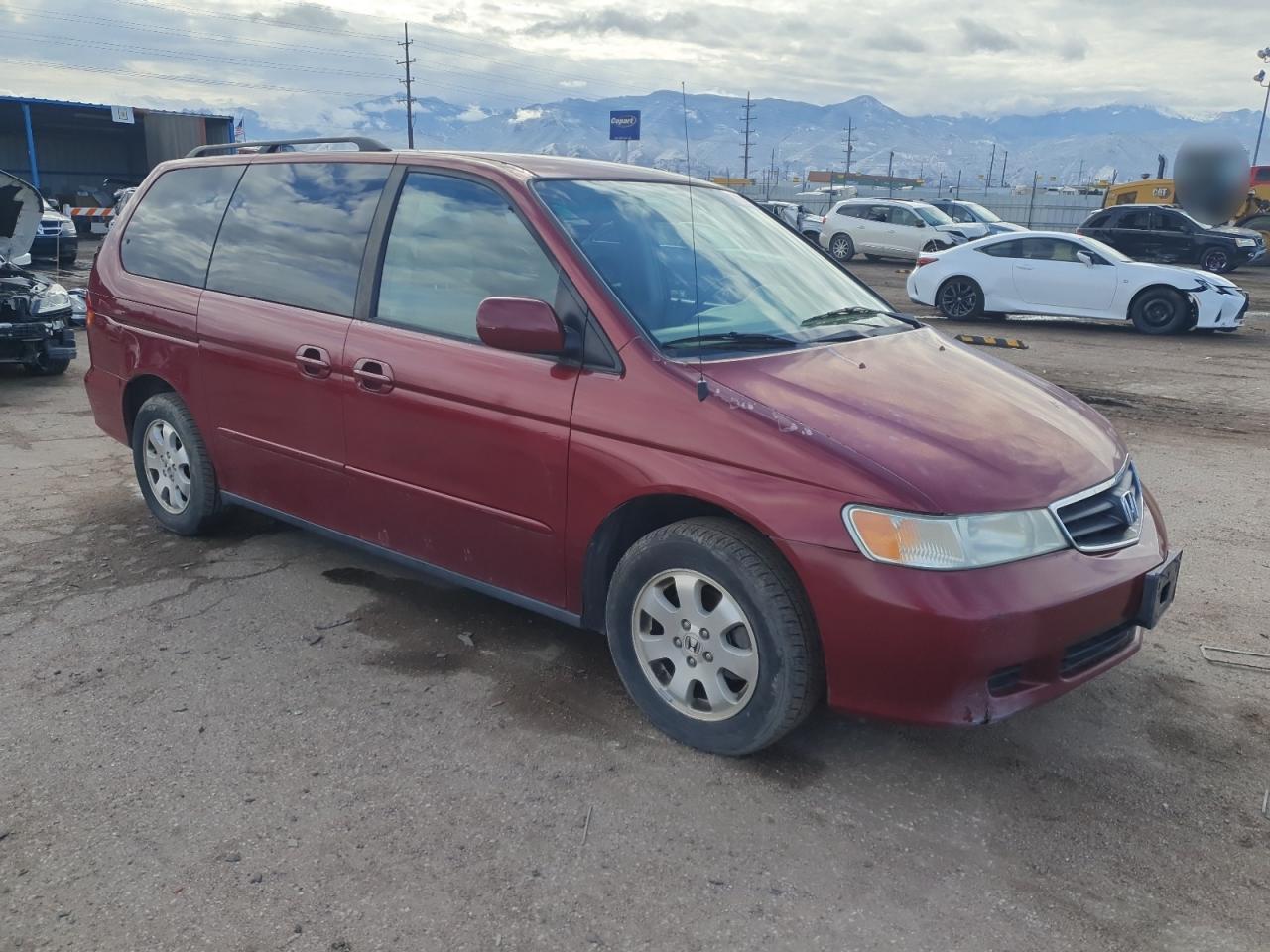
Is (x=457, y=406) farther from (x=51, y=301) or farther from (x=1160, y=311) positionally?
(x=1160, y=311)

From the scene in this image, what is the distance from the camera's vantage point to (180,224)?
4832 mm

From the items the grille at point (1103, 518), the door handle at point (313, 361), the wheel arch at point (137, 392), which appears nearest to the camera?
the grille at point (1103, 518)

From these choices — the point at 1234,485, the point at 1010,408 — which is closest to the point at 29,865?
the point at 1010,408

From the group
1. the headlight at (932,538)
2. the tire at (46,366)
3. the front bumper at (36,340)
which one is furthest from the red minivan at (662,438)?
the tire at (46,366)

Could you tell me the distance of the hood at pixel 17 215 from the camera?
9.55 metres

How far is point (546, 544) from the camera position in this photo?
3387 mm

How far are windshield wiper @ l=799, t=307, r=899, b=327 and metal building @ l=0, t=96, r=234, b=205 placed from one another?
27.4 m

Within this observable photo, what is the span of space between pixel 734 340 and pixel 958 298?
488 inches

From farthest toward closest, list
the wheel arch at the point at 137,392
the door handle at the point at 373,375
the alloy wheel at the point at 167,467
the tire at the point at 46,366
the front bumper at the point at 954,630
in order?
1. the tire at the point at 46,366
2. the wheel arch at the point at 137,392
3. the alloy wheel at the point at 167,467
4. the door handle at the point at 373,375
5. the front bumper at the point at 954,630

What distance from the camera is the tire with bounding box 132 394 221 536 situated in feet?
15.5

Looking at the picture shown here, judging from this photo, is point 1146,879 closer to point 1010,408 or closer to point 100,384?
point 1010,408

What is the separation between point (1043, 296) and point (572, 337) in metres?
12.4

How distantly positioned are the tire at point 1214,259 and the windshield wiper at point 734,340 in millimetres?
21229

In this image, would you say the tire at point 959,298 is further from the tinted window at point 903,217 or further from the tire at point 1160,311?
the tinted window at point 903,217
